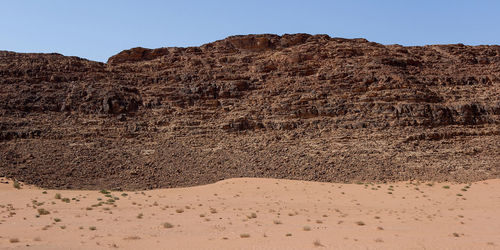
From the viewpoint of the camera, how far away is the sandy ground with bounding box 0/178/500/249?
1226cm

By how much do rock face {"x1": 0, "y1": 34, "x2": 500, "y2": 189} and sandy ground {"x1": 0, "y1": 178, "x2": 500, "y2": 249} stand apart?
3.13 meters

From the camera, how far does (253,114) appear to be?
3709 centimetres

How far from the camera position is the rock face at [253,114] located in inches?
1204

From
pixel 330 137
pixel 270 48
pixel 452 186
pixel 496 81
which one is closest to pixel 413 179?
pixel 452 186

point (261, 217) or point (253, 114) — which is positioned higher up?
point (253, 114)

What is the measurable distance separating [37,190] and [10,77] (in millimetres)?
19149

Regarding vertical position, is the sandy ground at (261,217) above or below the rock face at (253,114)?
below

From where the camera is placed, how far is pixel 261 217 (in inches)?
703

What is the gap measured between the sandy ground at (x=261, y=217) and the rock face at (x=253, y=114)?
3127 millimetres

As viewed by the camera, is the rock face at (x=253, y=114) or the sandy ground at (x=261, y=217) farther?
the rock face at (x=253, y=114)

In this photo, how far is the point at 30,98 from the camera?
39094mm

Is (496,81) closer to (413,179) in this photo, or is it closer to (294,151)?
(413,179)

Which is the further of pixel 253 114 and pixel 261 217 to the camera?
pixel 253 114

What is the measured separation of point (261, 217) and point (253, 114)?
1981 cm
